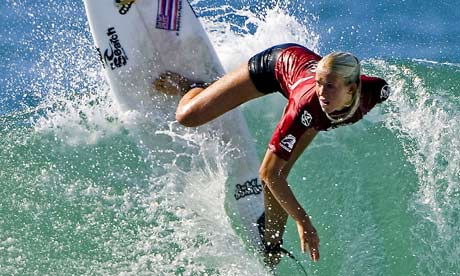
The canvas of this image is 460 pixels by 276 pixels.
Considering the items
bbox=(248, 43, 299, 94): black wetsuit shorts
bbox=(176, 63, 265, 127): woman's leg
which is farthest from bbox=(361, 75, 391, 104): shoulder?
bbox=(176, 63, 265, 127): woman's leg

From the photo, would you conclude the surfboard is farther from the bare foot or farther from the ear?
the ear

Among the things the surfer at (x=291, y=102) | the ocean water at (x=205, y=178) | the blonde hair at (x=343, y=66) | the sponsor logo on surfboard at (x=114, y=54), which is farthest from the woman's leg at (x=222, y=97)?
the blonde hair at (x=343, y=66)

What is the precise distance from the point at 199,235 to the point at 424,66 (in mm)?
3363

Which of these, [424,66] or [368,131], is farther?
[424,66]

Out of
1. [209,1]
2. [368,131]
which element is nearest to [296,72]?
[368,131]

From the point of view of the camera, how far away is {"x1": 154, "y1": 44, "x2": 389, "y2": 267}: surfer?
584cm

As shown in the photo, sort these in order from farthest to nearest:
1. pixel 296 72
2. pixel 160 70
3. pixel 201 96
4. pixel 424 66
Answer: pixel 424 66 → pixel 160 70 → pixel 201 96 → pixel 296 72

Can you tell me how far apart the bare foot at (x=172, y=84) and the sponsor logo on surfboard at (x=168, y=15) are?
43cm

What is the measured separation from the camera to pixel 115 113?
335 inches

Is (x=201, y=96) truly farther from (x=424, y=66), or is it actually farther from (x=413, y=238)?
(x=424, y=66)

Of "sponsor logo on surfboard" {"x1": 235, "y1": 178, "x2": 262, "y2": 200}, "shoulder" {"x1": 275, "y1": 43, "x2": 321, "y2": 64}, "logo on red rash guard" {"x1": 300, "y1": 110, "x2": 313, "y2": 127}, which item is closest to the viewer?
"logo on red rash guard" {"x1": 300, "y1": 110, "x2": 313, "y2": 127}

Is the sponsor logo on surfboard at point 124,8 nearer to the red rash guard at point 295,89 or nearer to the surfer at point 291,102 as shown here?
the surfer at point 291,102

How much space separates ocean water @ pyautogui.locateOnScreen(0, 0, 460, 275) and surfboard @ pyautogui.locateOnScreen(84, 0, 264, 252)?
0.27m

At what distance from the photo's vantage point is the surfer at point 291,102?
584cm
